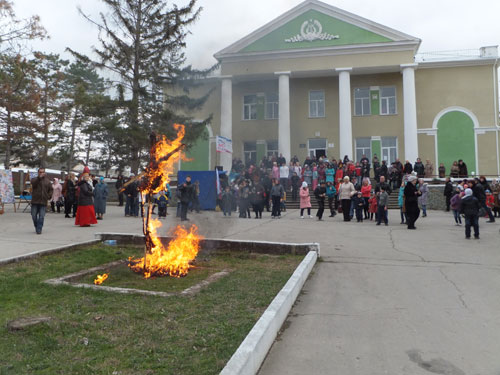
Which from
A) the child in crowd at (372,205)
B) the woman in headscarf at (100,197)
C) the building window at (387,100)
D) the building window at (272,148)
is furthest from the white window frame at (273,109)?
the woman in headscarf at (100,197)

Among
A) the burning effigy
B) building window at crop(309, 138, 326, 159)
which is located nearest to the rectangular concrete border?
the burning effigy

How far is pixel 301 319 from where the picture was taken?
4.16 metres

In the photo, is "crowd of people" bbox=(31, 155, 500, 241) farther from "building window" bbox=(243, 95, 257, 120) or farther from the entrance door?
"building window" bbox=(243, 95, 257, 120)

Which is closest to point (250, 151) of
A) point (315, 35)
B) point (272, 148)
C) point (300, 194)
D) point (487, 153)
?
point (272, 148)

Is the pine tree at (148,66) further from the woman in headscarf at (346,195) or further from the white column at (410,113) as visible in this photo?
the white column at (410,113)

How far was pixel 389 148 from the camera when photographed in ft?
91.4

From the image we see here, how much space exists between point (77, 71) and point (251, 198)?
39048 millimetres

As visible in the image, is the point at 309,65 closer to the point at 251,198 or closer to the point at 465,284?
the point at 251,198

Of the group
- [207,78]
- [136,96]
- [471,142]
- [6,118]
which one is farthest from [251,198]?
[471,142]

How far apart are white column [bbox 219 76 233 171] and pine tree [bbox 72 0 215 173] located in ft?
13.9

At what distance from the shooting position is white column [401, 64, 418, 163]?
2469 centimetres

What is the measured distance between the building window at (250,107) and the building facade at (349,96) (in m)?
0.08

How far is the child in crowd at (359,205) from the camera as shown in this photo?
14.0 m

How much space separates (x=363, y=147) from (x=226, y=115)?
10825mm
